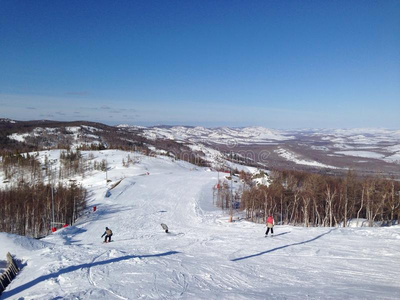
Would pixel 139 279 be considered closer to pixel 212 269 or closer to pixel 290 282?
pixel 212 269

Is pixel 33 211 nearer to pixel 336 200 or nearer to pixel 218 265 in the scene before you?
pixel 218 265

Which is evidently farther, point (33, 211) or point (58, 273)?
point (33, 211)

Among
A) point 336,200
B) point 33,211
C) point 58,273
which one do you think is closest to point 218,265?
point 58,273

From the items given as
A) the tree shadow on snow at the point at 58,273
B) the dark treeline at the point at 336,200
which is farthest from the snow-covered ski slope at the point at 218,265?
the dark treeline at the point at 336,200

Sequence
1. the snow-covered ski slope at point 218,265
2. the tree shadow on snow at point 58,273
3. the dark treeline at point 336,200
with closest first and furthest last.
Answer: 1. the snow-covered ski slope at point 218,265
2. the tree shadow on snow at point 58,273
3. the dark treeline at point 336,200

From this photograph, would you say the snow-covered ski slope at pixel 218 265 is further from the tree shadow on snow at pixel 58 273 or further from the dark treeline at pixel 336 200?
the dark treeline at pixel 336 200

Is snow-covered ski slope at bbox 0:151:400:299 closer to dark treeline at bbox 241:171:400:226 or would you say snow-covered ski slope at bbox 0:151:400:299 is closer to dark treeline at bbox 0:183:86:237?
dark treeline at bbox 241:171:400:226
